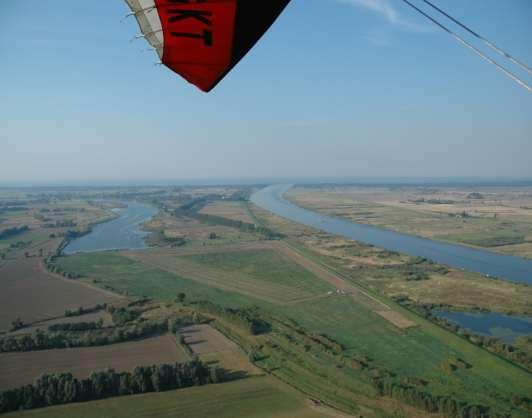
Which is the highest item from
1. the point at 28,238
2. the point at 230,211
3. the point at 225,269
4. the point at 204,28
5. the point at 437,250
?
the point at 204,28

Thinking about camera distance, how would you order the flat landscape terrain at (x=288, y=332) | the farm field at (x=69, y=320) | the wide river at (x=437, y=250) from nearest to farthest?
the flat landscape terrain at (x=288, y=332) < the farm field at (x=69, y=320) < the wide river at (x=437, y=250)

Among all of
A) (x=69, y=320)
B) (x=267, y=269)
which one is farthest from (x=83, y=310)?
(x=267, y=269)

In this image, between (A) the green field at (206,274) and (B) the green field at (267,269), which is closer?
(A) the green field at (206,274)

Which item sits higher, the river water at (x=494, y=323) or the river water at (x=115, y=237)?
the river water at (x=115, y=237)

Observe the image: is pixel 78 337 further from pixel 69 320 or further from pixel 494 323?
pixel 494 323

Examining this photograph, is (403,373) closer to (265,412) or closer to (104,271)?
(265,412)

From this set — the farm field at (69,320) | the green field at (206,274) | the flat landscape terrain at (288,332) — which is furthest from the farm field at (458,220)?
the farm field at (69,320)

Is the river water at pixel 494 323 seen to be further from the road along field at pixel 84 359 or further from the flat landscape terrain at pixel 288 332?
the road along field at pixel 84 359
